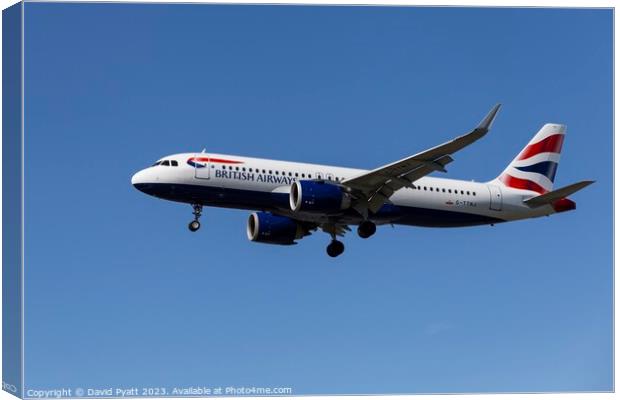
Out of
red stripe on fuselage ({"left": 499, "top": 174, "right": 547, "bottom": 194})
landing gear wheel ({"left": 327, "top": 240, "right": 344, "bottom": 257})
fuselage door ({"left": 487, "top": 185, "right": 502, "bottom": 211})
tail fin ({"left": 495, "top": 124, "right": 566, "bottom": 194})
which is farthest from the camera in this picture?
tail fin ({"left": 495, "top": 124, "right": 566, "bottom": 194})

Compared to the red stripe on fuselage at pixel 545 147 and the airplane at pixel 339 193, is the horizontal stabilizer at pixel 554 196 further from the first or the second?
the red stripe on fuselage at pixel 545 147

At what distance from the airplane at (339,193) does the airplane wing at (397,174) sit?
0.03 metres

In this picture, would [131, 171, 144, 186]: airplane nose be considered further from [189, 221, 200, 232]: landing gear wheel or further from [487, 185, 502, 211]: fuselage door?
[487, 185, 502, 211]: fuselage door

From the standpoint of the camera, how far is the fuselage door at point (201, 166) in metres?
40.8

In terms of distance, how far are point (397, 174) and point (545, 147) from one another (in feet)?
30.0

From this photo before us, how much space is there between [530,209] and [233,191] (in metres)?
11.8

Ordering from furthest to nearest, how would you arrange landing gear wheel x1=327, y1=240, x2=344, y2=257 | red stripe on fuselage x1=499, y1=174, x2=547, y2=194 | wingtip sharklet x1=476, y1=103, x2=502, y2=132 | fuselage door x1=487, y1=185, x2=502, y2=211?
red stripe on fuselage x1=499, y1=174, x2=547, y2=194 < landing gear wheel x1=327, y1=240, x2=344, y2=257 < fuselage door x1=487, y1=185, x2=502, y2=211 < wingtip sharklet x1=476, y1=103, x2=502, y2=132

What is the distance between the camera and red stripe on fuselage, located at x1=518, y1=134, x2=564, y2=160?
4728 cm

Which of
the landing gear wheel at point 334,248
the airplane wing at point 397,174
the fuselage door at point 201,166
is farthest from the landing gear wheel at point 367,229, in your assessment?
the fuselage door at point 201,166

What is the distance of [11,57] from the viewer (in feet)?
101

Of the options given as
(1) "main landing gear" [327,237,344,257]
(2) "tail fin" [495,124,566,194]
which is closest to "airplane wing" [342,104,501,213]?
(1) "main landing gear" [327,237,344,257]

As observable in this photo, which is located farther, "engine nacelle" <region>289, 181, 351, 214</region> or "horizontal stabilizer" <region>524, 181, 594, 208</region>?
"horizontal stabilizer" <region>524, 181, 594, 208</region>

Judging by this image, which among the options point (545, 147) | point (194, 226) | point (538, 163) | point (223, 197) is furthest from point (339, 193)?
point (545, 147)

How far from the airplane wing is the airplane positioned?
3 centimetres
